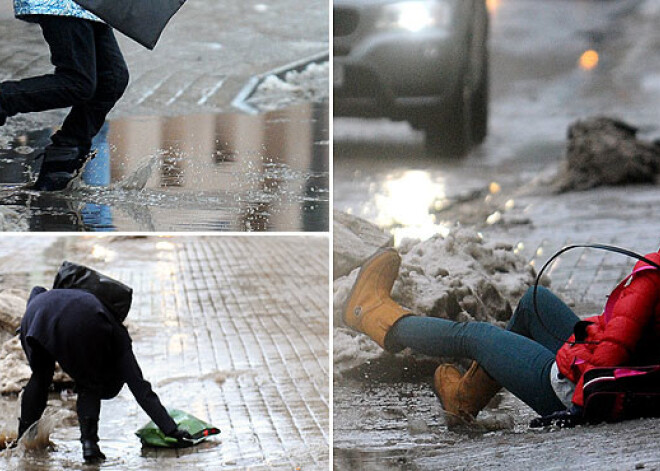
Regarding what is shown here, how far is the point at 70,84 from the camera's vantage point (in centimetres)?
294

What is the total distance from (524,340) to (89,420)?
1486 mm

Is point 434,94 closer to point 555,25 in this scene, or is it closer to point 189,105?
point 555,25

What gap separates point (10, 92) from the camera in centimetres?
295

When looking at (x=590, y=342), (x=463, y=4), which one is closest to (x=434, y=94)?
(x=463, y=4)

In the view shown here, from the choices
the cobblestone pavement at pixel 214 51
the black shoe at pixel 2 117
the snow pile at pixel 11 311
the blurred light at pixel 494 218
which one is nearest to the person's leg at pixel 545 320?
the blurred light at pixel 494 218

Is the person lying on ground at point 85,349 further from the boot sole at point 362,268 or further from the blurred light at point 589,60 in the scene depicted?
the blurred light at point 589,60

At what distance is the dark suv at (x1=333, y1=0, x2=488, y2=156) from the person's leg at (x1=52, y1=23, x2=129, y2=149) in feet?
2.55

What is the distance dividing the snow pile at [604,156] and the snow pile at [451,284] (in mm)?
415

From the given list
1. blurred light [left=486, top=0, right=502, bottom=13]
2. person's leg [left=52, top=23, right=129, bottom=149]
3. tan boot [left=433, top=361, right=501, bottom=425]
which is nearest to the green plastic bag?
tan boot [left=433, top=361, right=501, bottom=425]

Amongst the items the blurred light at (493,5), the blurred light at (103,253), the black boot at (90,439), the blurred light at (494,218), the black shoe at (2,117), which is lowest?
the black boot at (90,439)

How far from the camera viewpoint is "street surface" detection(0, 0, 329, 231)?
9.93 feet

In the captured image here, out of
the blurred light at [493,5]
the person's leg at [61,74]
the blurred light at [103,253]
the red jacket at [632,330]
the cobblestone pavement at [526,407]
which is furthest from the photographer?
the blurred light at [493,5]

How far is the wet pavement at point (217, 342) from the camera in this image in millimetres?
3004

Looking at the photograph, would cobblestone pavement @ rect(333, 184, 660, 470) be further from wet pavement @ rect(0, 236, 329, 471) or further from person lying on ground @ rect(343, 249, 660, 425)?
wet pavement @ rect(0, 236, 329, 471)
